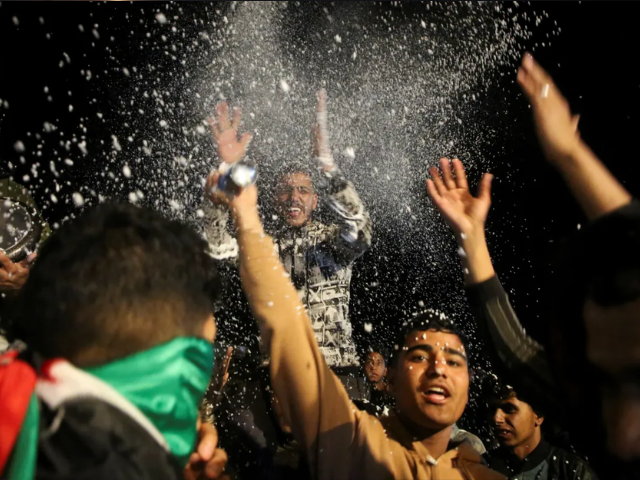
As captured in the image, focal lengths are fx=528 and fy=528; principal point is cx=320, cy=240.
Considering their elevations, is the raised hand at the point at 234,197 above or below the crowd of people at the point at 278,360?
above

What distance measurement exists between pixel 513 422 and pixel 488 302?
4.29ft

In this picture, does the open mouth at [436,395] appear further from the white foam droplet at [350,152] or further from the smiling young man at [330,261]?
the white foam droplet at [350,152]

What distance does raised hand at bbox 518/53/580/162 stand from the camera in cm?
143

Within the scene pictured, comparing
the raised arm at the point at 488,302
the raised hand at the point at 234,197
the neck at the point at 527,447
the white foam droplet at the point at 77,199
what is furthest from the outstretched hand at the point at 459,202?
the white foam droplet at the point at 77,199

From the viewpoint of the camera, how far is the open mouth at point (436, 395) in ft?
5.56

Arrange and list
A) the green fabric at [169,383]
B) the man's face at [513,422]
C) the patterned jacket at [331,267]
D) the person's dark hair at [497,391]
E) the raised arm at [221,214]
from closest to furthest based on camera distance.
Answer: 1. the green fabric at [169,383]
2. the raised arm at [221,214]
3. the man's face at [513,422]
4. the person's dark hair at [497,391]
5. the patterned jacket at [331,267]

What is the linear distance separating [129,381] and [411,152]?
436cm

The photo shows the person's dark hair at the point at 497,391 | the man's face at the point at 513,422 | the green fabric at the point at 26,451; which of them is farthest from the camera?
the person's dark hair at the point at 497,391

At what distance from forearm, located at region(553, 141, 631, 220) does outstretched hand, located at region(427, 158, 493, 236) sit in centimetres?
25

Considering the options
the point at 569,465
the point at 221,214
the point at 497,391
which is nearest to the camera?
the point at 569,465

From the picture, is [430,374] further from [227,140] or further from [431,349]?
[227,140]

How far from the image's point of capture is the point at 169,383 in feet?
2.98

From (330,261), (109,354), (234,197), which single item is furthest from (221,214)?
(109,354)

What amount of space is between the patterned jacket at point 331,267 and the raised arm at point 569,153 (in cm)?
146
